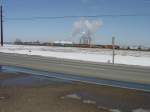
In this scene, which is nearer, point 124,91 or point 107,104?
point 107,104

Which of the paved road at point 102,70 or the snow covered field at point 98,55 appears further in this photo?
the snow covered field at point 98,55

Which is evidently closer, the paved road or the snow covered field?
the paved road

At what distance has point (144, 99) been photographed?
8.35 meters

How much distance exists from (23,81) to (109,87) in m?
3.92

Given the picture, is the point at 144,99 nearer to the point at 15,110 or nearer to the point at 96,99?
the point at 96,99

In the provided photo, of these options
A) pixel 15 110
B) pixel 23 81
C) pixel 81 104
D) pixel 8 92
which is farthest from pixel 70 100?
pixel 23 81

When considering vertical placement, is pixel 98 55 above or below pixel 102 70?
above

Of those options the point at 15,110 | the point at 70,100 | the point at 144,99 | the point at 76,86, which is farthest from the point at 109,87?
the point at 15,110

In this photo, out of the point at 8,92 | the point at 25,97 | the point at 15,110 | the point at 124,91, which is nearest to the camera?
the point at 15,110

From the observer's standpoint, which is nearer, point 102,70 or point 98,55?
point 102,70

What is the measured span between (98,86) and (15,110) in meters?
4.63

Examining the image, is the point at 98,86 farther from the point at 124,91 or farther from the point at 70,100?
the point at 70,100

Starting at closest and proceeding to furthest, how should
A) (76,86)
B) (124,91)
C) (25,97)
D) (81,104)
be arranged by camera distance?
(81,104) → (25,97) → (124,91) → (76,86)

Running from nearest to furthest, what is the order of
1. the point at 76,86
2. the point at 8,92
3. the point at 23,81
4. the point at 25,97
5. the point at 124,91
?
the point at 25,97 < the point at 8,92 < the point at 124,91 < the point at 76,86 < the point at 23,81
